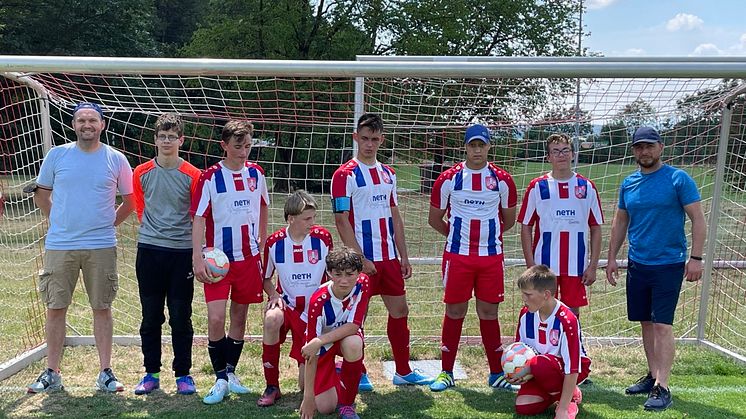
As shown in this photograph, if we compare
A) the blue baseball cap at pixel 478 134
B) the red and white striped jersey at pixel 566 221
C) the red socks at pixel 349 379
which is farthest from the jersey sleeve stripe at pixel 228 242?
the red and white striped jersey at pixel 566 221

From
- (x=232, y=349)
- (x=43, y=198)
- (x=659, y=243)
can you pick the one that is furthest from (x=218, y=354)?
(x=659, y=243)

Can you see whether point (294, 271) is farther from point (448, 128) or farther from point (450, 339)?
point (448, 128)

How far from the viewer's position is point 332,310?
3.86m

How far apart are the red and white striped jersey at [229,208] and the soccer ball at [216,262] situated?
0.37 feet

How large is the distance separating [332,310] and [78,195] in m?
1.88

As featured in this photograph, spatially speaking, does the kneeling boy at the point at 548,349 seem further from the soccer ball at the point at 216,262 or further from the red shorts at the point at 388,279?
the soccer ball at the point at 216,262

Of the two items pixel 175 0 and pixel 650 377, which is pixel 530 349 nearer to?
pixel 650 377

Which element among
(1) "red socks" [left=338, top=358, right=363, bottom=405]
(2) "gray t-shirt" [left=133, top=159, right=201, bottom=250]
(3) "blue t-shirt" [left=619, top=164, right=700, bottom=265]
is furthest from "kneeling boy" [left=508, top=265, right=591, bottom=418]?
(2) "gray t-shirt" [left=133, top=159, right=201, bottom=250]

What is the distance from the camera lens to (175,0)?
35844 millimetres

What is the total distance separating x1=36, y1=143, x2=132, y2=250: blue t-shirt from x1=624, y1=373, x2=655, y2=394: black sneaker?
3752 mm

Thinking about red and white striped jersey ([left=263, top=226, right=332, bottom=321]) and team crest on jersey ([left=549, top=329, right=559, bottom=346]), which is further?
red and white striped jersey ([left=263, top=226, right=332, bottom=321])

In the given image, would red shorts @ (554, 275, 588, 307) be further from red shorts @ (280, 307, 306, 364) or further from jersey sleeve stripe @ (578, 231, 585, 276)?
red shorts @ (280, 307, 306, 364)

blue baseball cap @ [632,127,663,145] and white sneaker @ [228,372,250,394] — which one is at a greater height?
blue baseball cap @ [632,127,663,145]

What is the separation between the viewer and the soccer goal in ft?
14.2
